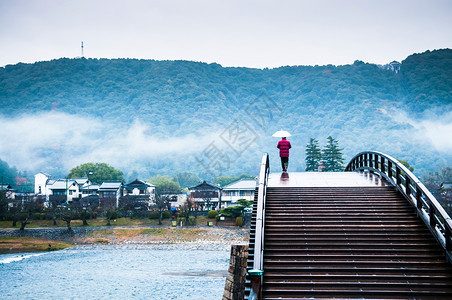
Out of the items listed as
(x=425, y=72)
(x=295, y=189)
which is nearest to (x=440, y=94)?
(x=425, y=72)

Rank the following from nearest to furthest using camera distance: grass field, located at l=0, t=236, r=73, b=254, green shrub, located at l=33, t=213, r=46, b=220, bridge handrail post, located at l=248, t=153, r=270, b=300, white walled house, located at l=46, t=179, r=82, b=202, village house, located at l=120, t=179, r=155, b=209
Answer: bridge handrail post, located at l=248, t=153, r=270, b=300
grass field, located at l=0, t=236, r=73, b=254
green shrub, located at l=33, t=213, r=46, b=220
village house, located at l=120, t=179, r=155, b=209
white walled house, located at l=46, t=179, r=82, b=202

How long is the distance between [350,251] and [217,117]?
158967 millimetres

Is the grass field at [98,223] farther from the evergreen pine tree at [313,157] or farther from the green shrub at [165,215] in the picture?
the evergreen pine tree at [313,157]

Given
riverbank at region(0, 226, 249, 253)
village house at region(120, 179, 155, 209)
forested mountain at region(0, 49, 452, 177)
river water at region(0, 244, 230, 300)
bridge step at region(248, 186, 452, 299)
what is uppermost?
forested mountain at region(0, 49, 452, 177)

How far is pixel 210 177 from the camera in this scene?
12000cm

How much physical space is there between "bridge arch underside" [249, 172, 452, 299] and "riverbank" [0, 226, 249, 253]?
118 ft

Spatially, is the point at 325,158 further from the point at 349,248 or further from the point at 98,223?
the point at 349,248

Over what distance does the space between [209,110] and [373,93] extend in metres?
66.9

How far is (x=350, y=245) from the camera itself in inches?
422

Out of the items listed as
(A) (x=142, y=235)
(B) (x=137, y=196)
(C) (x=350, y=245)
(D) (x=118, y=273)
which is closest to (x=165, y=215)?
(A) (x=142, y=235)

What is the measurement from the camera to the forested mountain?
450 feet

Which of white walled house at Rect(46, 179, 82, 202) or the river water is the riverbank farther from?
white walled house at Rect(46, 179, 82, 202)

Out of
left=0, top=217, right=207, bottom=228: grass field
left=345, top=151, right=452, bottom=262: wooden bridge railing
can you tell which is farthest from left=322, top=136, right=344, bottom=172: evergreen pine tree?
left=345, top=151, right=452, bottom=262: wooden bridge railing

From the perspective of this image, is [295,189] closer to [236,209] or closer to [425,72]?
[236,209]
